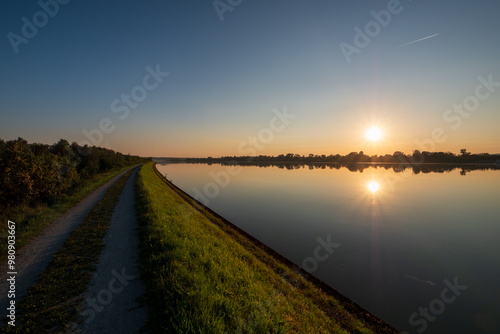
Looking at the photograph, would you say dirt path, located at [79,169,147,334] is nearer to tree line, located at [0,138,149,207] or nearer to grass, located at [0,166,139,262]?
grass, located at [0,166,139,262]

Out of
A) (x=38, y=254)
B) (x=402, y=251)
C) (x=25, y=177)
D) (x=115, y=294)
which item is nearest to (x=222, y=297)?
(x=115, y=294)

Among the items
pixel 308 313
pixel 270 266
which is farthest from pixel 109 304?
pixel 270 266

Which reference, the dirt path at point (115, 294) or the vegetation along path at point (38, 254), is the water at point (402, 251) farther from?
the vegetation along path at point (38, 254)

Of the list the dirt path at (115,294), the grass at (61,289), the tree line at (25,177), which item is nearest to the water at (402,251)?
the dirt path at (115,294)

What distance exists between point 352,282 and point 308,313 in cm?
519

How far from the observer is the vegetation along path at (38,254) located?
605cm

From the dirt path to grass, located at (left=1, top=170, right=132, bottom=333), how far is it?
0.27 metres

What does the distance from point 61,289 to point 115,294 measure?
155 cm

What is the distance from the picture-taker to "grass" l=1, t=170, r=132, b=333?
4.69 metres

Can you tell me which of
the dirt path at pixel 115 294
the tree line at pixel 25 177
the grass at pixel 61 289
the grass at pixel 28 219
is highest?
the tree line at pixel 25 177

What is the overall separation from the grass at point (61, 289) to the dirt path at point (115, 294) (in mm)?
271

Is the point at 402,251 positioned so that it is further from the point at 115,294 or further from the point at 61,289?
the point at 61,289

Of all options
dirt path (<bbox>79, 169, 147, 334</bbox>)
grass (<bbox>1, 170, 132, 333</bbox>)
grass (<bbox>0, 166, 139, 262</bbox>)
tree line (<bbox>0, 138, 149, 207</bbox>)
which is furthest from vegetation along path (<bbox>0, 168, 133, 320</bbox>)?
tree line (<bbox>0, 138, 149, 207</bbox>)

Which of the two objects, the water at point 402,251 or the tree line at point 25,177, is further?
the tree line at point 25,177
